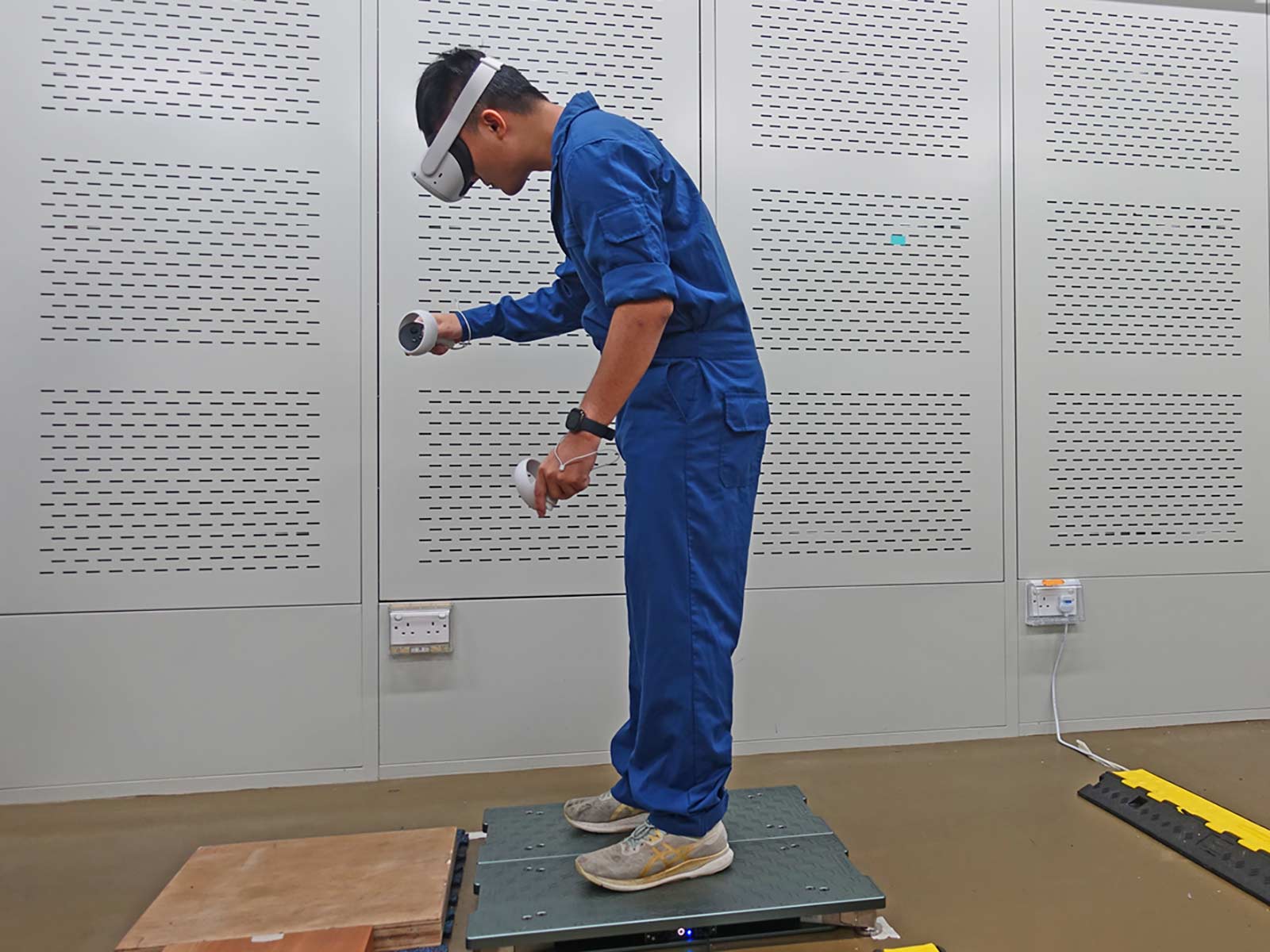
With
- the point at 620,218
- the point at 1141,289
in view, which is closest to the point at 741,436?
the point at 620,218

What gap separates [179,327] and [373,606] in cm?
91


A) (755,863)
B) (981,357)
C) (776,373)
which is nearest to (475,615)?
(755,863)

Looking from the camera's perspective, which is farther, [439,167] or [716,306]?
[439,167]

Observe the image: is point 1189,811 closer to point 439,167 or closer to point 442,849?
point 442,849

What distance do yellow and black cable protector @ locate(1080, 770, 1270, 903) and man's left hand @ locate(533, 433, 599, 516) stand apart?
61.2 inches

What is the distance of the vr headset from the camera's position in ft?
4.67

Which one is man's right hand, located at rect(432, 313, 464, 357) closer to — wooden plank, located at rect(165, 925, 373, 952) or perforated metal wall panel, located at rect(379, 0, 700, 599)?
perforated metal wall panel, located at rect(379, 0, 700, 599)

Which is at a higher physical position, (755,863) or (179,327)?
(179,327)

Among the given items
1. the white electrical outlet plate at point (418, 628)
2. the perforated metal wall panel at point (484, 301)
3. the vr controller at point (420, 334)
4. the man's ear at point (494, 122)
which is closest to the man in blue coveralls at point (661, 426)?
the man's ear at point (494, 122)

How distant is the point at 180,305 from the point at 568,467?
137 centimetres

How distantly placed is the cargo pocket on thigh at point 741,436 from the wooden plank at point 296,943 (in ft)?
3.35

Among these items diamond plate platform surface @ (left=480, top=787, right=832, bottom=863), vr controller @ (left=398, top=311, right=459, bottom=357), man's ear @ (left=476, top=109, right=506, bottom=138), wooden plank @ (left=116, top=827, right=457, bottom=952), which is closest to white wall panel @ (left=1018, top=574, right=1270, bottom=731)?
diamond plate platform surface @ (left=480, top=787, right=832, bottom=863)

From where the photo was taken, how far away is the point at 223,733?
2.02m

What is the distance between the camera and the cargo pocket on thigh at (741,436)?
1379 mm
